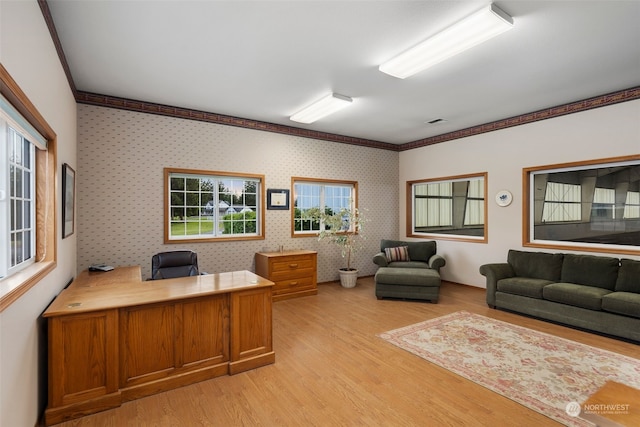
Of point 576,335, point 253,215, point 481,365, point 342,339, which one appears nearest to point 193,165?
point 253,215

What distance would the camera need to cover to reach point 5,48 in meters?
1.46

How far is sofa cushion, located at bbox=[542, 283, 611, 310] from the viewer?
368 centimetres

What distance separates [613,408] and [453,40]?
2684 millimetres

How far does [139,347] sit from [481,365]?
2943 mm

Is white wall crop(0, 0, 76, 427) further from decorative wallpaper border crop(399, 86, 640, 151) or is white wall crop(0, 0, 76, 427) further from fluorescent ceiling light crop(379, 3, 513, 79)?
decorative wallpaper border crop(399, 86, 640, 151)

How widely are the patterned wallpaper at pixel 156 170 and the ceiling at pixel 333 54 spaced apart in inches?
17.1

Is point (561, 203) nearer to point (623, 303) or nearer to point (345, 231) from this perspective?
point (623, 303)

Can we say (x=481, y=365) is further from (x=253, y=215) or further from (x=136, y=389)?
(x=253, y=215)

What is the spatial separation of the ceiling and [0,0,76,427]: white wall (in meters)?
0.53

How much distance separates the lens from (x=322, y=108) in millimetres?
4602

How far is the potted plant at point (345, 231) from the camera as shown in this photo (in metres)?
5.97

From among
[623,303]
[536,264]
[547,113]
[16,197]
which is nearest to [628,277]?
[623,303]

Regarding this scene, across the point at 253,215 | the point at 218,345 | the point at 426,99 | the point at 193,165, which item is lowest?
the point at 218,345

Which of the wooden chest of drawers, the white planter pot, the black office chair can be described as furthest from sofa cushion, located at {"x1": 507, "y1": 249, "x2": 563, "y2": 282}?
the black office chair
